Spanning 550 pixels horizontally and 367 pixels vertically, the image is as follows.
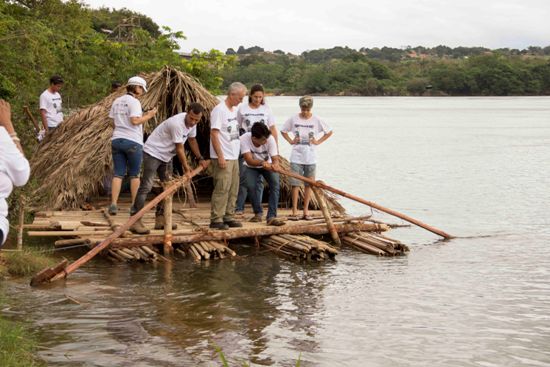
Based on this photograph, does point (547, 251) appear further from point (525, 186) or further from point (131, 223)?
point (525, 186)

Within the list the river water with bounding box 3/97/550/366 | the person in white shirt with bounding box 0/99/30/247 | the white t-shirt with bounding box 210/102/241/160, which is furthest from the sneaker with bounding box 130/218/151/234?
the person in white shirt with bounding box 0/99/30/247

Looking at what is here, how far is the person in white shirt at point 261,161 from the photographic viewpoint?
35.5 ft

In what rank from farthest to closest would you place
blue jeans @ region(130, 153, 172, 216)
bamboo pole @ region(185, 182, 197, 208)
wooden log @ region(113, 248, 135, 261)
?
1. bamboo pole @ region(185, 182, 197, 208)
2. blue jeans @ region(130, 153, 172, 216)
3. wooden log @ region(113, 248, 135, 261)

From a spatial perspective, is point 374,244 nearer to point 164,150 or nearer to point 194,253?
point 194,253

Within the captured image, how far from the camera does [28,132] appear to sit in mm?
14508

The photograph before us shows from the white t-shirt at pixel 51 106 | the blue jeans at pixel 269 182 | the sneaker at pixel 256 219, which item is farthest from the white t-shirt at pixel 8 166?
the white t-shirt at pixel 51 106

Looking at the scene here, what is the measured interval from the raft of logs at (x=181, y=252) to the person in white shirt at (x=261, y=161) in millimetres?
938

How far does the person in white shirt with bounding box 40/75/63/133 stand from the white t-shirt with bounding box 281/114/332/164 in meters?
4.35

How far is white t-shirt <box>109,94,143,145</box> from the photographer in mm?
10594

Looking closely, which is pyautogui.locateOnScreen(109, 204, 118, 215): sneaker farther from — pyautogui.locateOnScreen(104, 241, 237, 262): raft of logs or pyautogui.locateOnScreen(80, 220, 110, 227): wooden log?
pyautogui.locateOnScreen(104, 241, 237, 262): raft of logs

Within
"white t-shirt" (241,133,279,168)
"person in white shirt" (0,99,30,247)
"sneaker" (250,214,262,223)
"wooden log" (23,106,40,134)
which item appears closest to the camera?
"person in white shirt" (0,99,30,247)

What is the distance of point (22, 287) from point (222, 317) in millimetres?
2091

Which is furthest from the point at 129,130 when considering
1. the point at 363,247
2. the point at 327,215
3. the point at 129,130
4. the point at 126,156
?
the point at 363,247

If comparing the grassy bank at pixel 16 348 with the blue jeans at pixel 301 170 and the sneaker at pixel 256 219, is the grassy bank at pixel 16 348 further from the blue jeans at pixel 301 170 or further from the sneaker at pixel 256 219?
the blue jeans at pixel 301 170
